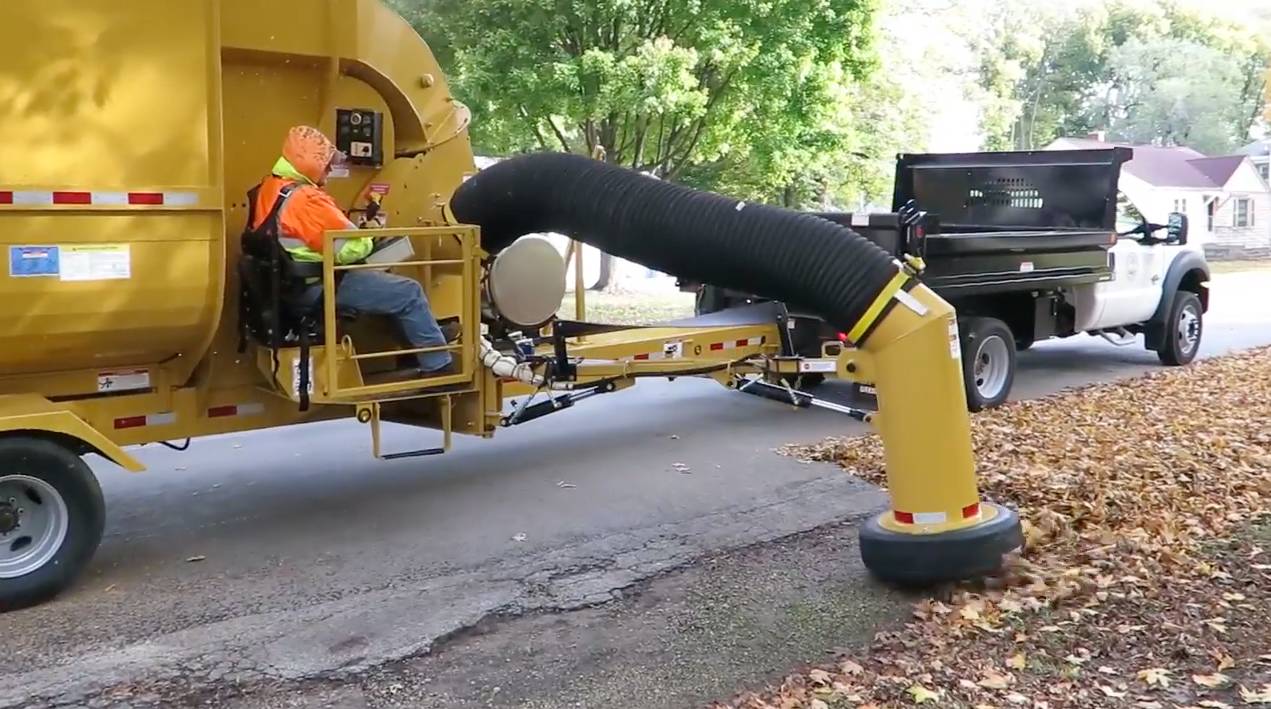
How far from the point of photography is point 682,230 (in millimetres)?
5973

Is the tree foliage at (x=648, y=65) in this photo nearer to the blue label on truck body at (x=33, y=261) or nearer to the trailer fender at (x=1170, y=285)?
the trailer fender at (x=1170, y=285)

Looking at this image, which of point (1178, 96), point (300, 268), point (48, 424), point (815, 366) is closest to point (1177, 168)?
point (1178, 96)

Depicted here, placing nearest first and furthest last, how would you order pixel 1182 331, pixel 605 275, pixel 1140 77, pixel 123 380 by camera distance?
1. pixel 123 380
2. pixel 1182 331
3. pixel 605 275
4. pixel 1140 77

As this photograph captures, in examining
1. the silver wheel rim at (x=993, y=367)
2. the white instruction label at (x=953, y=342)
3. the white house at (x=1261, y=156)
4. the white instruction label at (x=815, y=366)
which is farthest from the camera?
the white house at (x=1261, y=156)

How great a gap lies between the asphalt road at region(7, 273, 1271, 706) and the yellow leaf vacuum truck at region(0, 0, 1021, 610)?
1.90 feet

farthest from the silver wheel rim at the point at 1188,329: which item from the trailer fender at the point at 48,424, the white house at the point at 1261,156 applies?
the white house at the point at 1261,156

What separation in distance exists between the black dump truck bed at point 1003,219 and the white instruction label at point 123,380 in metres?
5.22

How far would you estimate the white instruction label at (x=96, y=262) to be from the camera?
4.95 m

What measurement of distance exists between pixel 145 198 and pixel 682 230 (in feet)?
8.33

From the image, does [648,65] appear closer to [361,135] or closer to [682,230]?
[361,135]

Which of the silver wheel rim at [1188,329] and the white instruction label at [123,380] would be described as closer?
the white instruction label at [123,380]

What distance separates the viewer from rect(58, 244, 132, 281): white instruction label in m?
4.95

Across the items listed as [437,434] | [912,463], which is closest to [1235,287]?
[437,434]

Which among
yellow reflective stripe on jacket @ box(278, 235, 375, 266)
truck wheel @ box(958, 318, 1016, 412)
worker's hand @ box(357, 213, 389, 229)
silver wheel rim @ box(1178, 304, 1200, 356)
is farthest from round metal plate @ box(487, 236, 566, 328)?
silver wheel rim @ box(1178, 304, 1200, 356)
